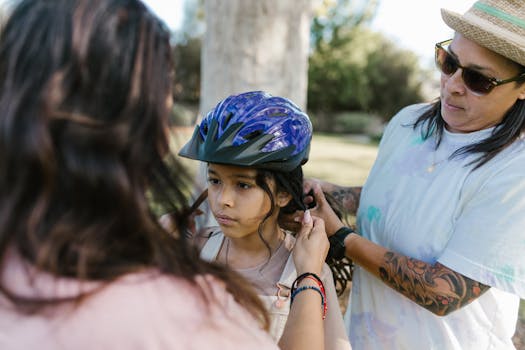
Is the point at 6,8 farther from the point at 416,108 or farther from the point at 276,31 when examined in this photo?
the point at 276,31

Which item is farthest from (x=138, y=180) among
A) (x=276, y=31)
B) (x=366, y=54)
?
(x=366, y=54)

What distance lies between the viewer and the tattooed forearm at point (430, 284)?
2.14 meters

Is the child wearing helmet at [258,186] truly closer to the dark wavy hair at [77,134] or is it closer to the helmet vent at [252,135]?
the helmet vent at [252,135]

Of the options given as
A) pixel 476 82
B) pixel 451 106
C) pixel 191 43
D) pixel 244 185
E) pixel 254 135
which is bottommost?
pixel 191 43

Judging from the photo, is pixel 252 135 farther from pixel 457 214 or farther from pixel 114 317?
pixel 114 317

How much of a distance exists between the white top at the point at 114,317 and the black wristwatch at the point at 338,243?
1201mm

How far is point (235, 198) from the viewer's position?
232 cm

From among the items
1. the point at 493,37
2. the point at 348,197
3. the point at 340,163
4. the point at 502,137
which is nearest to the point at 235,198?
the point at 348,197

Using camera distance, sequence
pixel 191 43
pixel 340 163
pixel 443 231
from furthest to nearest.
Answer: pixel 191 43 < pixel 340 163 < pixel 443 231

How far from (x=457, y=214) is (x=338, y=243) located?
21.2 inches

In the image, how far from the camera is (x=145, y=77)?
1216mm

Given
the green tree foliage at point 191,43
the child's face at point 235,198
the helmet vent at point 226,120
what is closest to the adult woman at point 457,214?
the child's face at point 235,198

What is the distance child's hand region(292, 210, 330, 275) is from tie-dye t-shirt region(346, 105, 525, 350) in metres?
0.50

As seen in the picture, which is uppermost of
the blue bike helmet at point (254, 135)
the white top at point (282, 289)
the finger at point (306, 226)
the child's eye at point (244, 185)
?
the blue bike helmet at point (254, 135)
